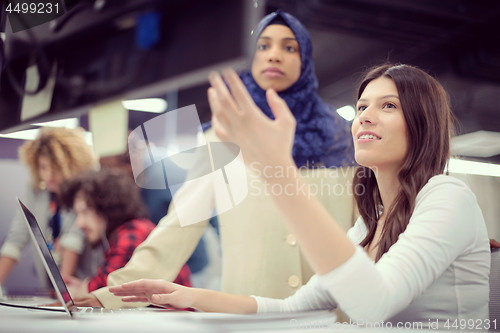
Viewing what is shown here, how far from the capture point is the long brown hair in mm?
736

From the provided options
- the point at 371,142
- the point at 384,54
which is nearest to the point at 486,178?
the point at 384,54

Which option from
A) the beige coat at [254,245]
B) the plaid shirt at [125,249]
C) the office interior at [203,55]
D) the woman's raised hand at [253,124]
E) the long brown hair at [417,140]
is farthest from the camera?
the office interior at [203,55]

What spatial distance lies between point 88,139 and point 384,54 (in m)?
1.07

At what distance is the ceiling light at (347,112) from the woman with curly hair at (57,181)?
835 mm

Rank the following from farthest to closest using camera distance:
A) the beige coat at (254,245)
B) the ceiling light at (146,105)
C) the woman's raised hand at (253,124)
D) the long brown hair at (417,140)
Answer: the ceiling light at (146,105) < the beige coat at (254,245) < the long brown hair at (417,140) < the woman's raised hand at (253,124)

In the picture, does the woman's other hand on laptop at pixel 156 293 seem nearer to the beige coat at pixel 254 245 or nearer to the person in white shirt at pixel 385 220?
the person in white shirt at pixel 385 220

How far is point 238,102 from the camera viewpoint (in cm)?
43

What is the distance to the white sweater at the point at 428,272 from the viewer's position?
494mm

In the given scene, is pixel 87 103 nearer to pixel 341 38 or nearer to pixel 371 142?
pixel 341 38

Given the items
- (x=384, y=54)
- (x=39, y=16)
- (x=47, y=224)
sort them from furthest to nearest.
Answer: (x=384, y=54) < (x=47, y=224) < (x=39, y=16)

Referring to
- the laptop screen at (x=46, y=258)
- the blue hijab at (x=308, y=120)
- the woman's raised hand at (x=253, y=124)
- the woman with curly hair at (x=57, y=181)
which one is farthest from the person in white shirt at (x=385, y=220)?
the woman with curly hair at (x=57, y=181)

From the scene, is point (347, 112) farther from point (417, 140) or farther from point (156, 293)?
point (156, 293)

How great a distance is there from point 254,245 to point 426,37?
3.44ft

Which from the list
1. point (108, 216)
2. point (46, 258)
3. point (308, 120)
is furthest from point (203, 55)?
point (46, 258)
